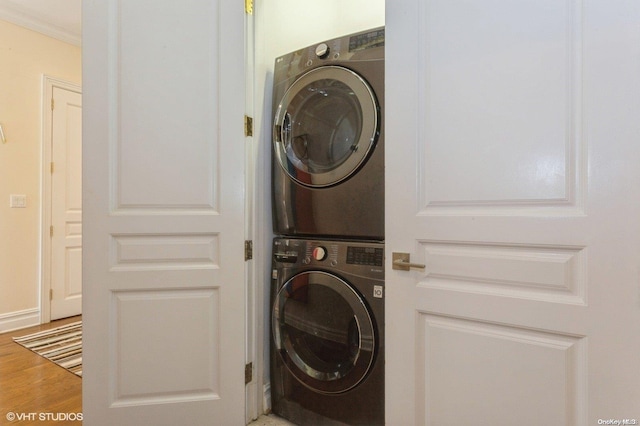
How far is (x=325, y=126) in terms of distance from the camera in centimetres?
146

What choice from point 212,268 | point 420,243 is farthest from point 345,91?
point 212,268

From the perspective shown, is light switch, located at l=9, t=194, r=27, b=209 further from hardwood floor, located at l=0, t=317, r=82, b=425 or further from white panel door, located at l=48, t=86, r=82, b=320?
hardwood floor, located at l=0, t=317, r=82, b=425

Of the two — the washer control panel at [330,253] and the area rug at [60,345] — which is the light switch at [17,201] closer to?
the area rug at [60,345]

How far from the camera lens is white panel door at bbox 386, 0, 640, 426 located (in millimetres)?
871

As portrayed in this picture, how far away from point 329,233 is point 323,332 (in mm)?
454

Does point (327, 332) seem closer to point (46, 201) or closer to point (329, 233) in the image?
point (329, 233)

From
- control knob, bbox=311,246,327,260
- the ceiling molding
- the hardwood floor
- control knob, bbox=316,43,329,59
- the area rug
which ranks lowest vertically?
the area rug

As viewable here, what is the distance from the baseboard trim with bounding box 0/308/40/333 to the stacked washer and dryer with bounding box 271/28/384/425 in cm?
278

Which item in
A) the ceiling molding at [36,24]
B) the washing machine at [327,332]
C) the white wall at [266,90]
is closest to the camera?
the washing machine at [327,332]

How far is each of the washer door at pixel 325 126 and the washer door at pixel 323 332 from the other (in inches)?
19.1

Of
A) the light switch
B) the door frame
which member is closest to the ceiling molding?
the door frame

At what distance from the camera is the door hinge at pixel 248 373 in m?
1.50

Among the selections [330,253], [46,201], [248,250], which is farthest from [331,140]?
[46,201]

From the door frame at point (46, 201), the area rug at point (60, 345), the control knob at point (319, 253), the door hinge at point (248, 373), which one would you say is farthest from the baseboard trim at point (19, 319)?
the control knob at point (319, 253)
